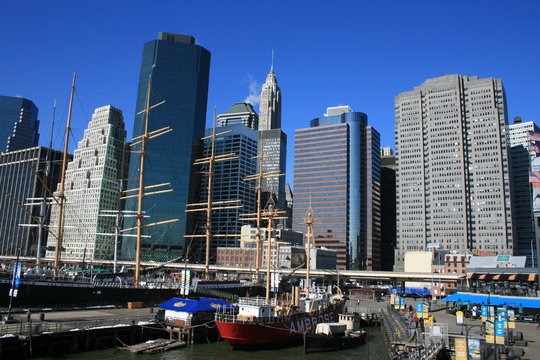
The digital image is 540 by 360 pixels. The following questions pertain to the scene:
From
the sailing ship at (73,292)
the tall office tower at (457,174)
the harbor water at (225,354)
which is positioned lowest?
the harbor water at (225,354)

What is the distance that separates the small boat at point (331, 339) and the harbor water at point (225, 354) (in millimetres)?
568

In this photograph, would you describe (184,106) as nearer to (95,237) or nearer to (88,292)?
(95,237)

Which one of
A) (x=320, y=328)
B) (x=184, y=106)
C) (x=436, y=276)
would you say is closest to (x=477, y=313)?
(x=320, y=328)

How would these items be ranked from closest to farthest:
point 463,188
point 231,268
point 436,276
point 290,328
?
point 290,328 → point 436,276 → point 231,268 → point 463,188

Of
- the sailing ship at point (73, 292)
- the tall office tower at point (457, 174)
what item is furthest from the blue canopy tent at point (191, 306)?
the tall office tower at point (457, 174)

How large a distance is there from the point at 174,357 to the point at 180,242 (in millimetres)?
156626

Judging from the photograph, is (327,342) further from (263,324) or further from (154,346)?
(154,346)

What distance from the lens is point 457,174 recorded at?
18438 centimetres

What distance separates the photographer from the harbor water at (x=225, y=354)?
116 feet

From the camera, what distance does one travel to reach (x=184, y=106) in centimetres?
19550

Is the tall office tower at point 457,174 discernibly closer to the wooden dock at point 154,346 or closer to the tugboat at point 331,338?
the tugboat at point 331,338

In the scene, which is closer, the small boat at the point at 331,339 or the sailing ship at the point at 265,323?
the sailing ship at the point at 265,323

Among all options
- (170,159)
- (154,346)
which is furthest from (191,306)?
(170,159)

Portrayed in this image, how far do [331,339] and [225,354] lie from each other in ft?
32.9
